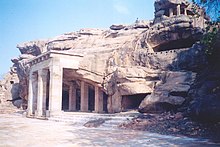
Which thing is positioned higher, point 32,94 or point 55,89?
point 55,89

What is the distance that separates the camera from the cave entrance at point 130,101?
2066cm

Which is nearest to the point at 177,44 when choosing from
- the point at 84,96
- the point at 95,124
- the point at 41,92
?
the point at 84,96

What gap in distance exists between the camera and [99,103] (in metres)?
24.8

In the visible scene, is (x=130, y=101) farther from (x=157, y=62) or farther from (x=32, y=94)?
(x=32, y=94)

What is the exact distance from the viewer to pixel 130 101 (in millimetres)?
20969

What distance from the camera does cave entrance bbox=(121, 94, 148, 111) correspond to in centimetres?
2066

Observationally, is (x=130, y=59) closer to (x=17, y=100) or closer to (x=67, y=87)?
(x=67, y=87)

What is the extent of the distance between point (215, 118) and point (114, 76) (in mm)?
13038

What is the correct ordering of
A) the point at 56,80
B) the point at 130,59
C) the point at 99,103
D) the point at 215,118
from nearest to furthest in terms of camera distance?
the point at 215,118 < the point at 56,80 < the point at 130,59 < the point at 99,103

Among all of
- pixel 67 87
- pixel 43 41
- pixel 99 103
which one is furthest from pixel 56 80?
pixel 43 41

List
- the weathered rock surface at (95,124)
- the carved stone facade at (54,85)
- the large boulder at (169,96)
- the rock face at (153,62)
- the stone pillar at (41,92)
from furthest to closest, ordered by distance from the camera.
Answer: the stone pillar at (41,92) < the carved stone facade at (54,85) < the rock face at (153,62) < the large boulder at (169,96) < the weathered rock surface at (95,124)

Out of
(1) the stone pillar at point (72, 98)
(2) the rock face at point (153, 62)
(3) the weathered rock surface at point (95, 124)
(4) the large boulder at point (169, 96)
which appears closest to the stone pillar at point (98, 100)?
(2) the rock face at point (153, 62)

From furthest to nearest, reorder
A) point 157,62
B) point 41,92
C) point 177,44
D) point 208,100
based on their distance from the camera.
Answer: point 177,44, point 41,92, point 157,62, point 208,100

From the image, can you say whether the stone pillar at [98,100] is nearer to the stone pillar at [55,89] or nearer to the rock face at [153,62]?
the rock face at [153,62]
